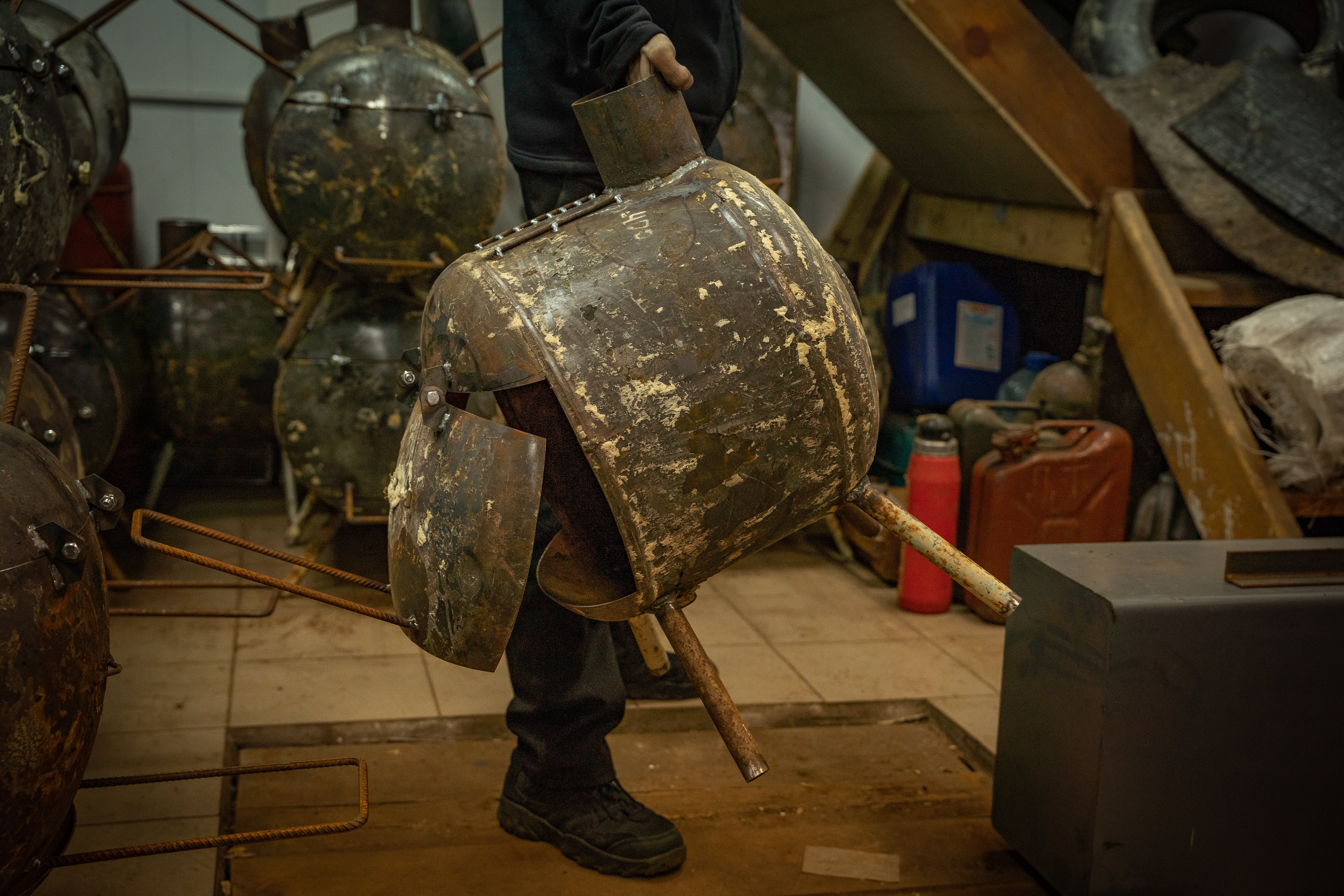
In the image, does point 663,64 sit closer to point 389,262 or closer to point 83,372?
point 389,262

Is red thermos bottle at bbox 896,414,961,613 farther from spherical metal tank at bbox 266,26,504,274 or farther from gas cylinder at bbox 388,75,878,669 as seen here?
gas cylinder at bbox 388,75,878,669

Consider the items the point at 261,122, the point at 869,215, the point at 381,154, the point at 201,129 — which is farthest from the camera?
the point at 201,129

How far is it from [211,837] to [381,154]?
1677mm

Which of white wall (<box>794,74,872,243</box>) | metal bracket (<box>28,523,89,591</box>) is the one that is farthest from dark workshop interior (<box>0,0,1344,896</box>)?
white wall (<box>794,74,872,243</box>)

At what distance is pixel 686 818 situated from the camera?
6.25 feet

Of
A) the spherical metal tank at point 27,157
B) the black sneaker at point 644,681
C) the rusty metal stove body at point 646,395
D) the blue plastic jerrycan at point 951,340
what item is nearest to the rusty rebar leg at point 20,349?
the spherical metal tank at point 27,157

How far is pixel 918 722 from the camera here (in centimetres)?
235

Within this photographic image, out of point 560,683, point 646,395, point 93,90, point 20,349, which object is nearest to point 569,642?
point 560,683

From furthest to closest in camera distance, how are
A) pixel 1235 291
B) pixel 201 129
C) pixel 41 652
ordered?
pixel 201 129, pixel 1235 291, pixel 41 652

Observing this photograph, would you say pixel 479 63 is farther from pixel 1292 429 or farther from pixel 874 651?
pixel 1292 429

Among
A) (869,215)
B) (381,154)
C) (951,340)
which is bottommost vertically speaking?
(951,340)

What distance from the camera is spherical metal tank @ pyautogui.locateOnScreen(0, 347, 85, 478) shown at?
67.1 inches

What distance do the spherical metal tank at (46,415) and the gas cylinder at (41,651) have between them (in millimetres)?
464

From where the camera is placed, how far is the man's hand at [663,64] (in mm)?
1316
